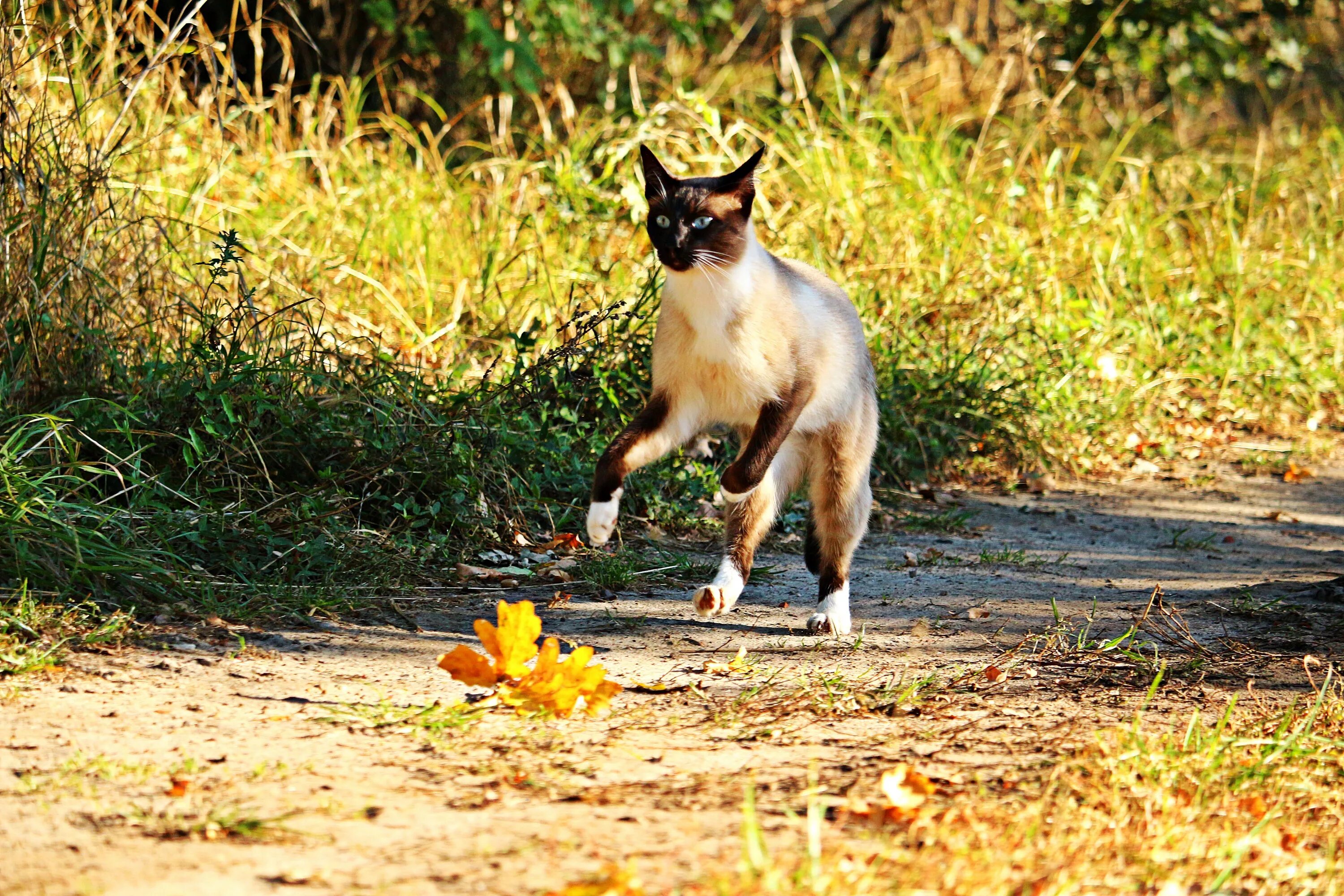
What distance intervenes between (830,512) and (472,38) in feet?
17.9

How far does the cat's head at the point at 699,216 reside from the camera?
3.63 m

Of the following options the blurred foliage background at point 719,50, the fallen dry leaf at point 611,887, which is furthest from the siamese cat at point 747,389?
the blurred foliage background at point 719,50

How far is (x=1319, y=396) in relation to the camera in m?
7.53

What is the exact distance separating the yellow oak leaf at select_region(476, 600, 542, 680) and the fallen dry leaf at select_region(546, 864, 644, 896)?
38.6 inches

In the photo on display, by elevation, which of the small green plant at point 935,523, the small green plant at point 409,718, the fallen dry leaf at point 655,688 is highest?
the small green plant at point 409,718

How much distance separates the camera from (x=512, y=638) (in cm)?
302

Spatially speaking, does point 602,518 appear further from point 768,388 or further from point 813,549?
point 813,549

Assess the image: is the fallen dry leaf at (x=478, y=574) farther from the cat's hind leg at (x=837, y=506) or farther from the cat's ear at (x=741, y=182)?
the cat's ear at (x=741, y=182)

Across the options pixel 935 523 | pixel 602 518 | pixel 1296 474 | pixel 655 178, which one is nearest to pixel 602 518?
pixel 602 518

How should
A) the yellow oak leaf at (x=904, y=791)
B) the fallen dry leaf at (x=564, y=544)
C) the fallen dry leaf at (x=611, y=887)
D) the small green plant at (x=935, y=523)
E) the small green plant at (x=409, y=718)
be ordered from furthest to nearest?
the small green plant at (x=935, y=523) → the fallen dry leaf at (x=564, y=544) → the small green plant at (x=409, y=718) → the yellow oak leaf at (x=904, y=791) → the fallen dry leaf at (x=611, y=887)

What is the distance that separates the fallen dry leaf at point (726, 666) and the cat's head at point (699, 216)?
1.07 meters

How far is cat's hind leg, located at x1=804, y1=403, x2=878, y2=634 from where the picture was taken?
3.93 m

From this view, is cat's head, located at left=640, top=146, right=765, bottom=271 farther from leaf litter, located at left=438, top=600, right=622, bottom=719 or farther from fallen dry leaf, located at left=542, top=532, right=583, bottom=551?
fallen dry leaf, located at left=542, top=532, right=583, bottom=551

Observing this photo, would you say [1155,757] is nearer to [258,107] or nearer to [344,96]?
[258,107]
